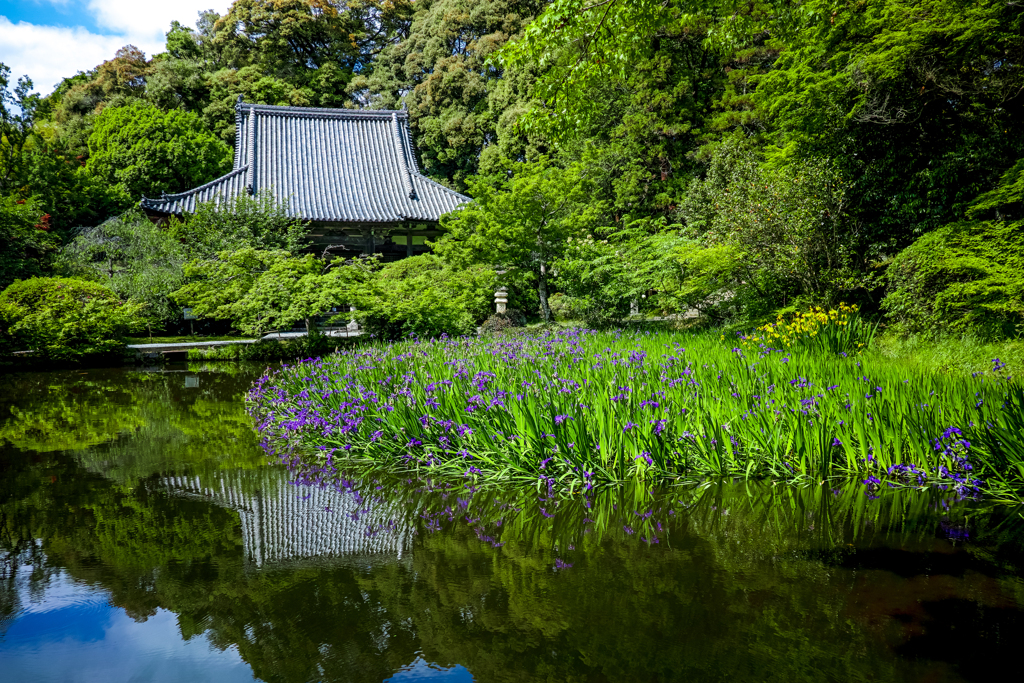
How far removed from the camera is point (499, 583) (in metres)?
2.59

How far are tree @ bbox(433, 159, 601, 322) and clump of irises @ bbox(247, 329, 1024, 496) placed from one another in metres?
6.04

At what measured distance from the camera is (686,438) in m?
3.81

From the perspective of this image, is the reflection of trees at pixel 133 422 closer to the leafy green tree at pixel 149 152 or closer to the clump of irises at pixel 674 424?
the clump of irises at pixel 674 424

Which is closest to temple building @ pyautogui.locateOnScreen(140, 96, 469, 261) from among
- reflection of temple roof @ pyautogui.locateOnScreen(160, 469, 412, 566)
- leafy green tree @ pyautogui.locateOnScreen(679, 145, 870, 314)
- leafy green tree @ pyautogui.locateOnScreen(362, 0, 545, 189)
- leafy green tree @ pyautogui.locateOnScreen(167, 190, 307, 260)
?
leafy green tree @ pyautogui.locateOnScreen(167, 190, 307, 260)

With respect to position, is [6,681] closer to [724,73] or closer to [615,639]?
[615,639]

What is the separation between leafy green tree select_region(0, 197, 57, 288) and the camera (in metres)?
12.0

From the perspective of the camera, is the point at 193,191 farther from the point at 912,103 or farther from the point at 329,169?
the point at 912,103

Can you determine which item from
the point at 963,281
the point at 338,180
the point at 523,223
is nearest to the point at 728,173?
the point at 523,223

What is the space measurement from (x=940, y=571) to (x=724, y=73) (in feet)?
53.6

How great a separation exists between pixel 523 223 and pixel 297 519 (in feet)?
27.6

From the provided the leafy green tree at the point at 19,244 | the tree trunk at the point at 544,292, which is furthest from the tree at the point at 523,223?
the leafy green tree at the point at 19,244

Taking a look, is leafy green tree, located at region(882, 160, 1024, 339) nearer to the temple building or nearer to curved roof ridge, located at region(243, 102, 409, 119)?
the temple building

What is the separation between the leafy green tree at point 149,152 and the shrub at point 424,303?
16.5 m

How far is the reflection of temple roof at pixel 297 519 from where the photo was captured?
3.01 m
